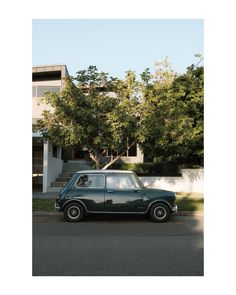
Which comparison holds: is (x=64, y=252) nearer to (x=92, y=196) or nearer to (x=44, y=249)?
(x=44, y=249)

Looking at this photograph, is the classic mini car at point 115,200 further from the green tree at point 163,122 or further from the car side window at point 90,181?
the green tree at point 163,122

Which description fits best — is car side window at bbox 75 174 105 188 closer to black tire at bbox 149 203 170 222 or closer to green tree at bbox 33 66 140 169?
black tire at bbox 149 203 170 222

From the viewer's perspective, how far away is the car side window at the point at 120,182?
1186cm

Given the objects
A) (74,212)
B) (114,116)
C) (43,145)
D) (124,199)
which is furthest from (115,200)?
(43,145)

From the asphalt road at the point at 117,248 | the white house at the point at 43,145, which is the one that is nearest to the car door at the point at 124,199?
the asphalt road at the point at 117,248

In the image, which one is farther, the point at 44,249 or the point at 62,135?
the point at 62,135

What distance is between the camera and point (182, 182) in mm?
21109

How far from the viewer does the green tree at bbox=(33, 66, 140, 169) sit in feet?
52.3

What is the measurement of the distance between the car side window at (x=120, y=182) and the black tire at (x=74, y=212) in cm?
112

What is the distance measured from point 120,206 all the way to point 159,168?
1171 cm

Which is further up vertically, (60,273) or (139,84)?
(139,84)

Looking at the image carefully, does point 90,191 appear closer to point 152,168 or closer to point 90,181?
point 90,181
